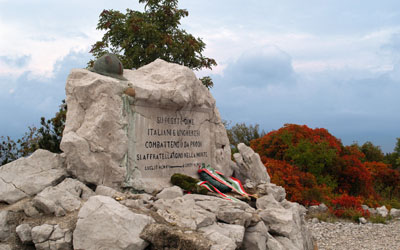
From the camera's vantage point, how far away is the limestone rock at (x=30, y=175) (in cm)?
459

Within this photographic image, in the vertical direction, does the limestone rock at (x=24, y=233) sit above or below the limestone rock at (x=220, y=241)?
below

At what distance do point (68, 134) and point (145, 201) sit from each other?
4.98 feet

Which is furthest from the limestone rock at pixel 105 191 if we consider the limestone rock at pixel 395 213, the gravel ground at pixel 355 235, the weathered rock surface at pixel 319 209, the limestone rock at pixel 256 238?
the limestone rock at pixel 395 213

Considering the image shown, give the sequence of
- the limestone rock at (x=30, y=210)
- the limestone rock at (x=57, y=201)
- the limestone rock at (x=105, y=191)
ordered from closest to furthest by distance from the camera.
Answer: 1. the limestone rock at (x=57, y=201)
2. the limestone rock at (x=30, y=210)
3. the limestone rock at (x=105, y=191)

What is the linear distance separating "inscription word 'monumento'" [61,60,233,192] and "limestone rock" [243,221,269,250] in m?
1.64

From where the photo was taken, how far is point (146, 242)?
3.48 meters

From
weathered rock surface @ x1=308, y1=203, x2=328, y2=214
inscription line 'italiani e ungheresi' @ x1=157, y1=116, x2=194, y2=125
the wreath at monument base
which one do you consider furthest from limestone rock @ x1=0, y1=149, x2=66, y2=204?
weathered rock surface @ x1=308, y1=203, x2=328, y2=214

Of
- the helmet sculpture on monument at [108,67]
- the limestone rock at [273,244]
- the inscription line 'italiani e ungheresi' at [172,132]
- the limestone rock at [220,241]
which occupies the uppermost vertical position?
the helmet sculpture on monument at [108,67]

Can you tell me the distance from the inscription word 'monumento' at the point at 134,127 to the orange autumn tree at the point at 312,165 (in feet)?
15.5

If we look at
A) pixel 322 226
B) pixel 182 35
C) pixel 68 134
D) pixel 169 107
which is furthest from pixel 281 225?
pixel 182 35

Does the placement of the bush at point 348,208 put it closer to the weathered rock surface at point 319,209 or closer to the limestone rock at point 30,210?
the weathered rock surface at point 319,209

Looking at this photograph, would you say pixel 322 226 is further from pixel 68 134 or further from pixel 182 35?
pixel 182 35

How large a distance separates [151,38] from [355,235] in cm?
862

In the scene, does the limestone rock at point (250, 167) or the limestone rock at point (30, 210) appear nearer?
the limestone rock at point (30, 210)
